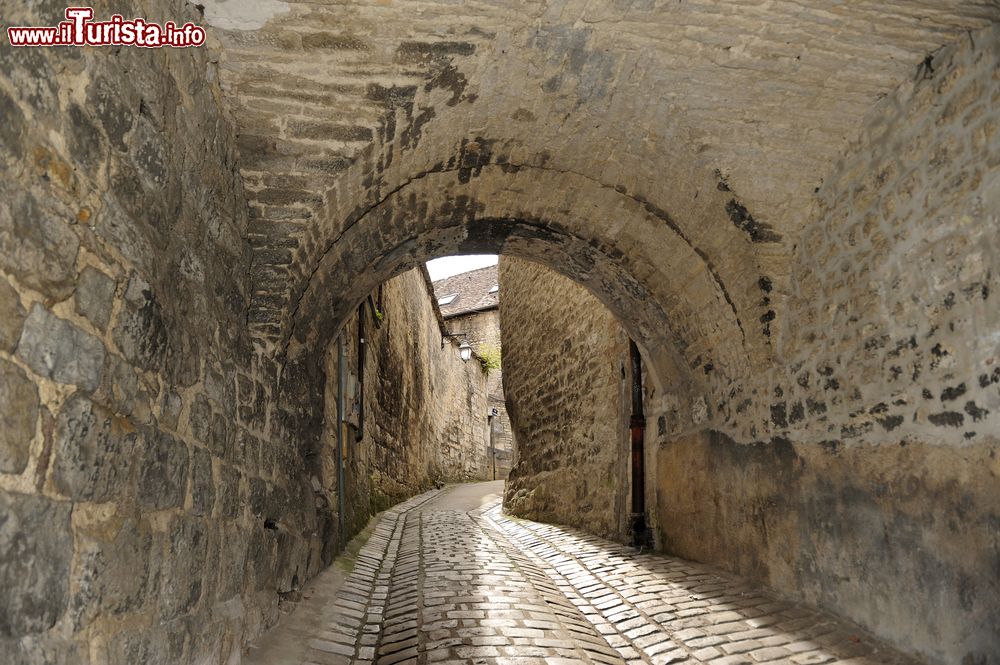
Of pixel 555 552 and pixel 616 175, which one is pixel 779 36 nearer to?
pixel 616 175

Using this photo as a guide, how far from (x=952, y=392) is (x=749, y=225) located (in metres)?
1.75

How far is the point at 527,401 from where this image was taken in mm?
10195

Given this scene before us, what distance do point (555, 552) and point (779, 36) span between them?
492cm

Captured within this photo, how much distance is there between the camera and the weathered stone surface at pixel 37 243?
5.10 ft

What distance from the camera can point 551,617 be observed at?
415 centimetres

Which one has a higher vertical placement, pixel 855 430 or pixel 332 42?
pixel 332 42

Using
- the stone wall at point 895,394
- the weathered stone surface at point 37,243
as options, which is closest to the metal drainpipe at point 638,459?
the stone wall at point 895,394

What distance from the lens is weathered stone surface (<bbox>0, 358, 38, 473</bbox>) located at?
151cm

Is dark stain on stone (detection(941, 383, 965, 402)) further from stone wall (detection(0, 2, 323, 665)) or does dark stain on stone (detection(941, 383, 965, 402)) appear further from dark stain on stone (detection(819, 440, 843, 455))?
stone wall (detection(0, 2, 323, 665))

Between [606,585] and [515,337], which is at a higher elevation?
[515,337]

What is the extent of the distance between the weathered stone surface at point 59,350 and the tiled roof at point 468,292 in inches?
1053

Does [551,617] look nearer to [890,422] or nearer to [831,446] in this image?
[831,446]

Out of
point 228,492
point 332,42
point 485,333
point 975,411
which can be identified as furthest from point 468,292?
point 975,411

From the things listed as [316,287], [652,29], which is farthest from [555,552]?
[652,29]
